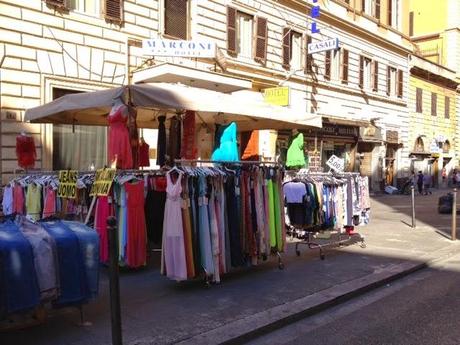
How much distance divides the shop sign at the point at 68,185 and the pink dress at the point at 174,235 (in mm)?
1926

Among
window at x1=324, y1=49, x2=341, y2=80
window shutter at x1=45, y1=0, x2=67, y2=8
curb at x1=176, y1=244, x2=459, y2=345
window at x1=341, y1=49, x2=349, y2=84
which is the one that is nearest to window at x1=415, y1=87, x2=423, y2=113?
window at x1=341, y1=49, x2=349, y2=84

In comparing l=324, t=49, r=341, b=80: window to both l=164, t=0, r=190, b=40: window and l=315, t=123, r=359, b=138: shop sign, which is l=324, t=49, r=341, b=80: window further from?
l=164, t=0, r=190, b=40: window

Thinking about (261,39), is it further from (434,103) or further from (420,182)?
(434,103)

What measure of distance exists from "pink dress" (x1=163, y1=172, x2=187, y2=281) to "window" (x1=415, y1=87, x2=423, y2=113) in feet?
102

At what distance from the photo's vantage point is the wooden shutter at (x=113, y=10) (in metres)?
14.1

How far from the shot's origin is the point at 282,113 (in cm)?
914

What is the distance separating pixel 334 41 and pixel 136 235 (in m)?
15.7

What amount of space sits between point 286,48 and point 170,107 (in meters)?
15.1

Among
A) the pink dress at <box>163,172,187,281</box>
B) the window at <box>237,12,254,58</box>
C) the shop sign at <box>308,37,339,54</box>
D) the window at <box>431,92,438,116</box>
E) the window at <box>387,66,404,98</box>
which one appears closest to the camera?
the pink dress at <box>163,172,187,281</box>

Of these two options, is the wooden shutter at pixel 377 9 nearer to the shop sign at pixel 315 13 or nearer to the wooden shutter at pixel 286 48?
the shop sign at pixel 315 13

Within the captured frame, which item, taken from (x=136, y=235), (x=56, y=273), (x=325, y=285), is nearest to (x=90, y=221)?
(x=136, y=235)

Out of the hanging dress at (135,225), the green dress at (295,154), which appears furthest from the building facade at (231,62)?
the hanging dress at (135,225)

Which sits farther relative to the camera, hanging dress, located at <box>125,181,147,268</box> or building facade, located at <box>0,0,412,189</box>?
building facade, located at <box>0,0,412,189</box>

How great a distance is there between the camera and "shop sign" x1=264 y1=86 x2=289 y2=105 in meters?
19.2
